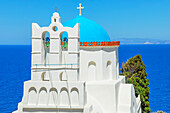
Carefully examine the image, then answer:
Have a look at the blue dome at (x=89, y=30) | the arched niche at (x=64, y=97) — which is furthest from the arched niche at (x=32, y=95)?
the blue dome at (x=89, y=30)

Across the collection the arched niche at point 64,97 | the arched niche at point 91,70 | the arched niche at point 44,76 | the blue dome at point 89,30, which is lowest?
the arched niche at point 64,97

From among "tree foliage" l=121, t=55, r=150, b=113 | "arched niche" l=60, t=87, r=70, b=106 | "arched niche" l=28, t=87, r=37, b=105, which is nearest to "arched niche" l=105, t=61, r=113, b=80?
"arched niche" l=60, t=87, r=70, b=106

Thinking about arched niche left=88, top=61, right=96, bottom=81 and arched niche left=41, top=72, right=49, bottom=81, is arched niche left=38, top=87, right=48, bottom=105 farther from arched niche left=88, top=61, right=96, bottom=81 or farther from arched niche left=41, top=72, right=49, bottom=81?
arched niche left=88, top=61, right=96, bottom=81

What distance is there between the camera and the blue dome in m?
18.7

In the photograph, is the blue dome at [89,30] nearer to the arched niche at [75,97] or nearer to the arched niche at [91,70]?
the arched niche at [91,70]

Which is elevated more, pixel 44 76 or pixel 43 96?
pixel 44 76

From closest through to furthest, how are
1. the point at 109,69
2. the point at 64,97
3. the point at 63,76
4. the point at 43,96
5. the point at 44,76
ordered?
the point at 64,97, the point at 43,96, the point at 44,76, the point at 63,76, the point at 109,69

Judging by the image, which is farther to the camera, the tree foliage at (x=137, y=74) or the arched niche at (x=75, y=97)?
the tree foliage at (x=137, y=74)

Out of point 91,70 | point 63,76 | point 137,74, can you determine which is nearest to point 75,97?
point 63,76

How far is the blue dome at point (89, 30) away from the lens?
18719mm

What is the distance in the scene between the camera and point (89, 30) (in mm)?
18953

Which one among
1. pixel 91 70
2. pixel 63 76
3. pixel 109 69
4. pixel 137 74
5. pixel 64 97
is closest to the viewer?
pixel 64 97

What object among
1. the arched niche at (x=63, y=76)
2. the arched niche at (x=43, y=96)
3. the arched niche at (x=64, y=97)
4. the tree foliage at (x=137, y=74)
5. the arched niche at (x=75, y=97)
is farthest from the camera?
the tree foliage at (x=137, y=74)

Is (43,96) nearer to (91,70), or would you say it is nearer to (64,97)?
(64,97)
